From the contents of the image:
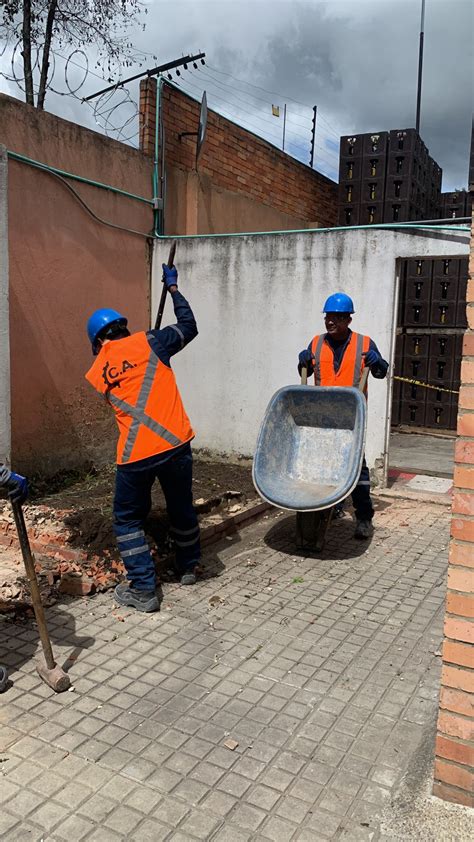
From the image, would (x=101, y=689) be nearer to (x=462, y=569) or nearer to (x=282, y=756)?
(x=282, y=756)

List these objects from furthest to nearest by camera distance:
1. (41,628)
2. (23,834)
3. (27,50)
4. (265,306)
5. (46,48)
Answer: (46,48), (27,50), (265,306), (41,628), (23,834)

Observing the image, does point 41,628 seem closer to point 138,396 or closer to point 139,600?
point 139,600

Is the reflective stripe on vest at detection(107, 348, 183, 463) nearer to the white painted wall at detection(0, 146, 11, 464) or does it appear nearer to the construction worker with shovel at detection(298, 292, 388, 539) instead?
the white painted wall at detection(0, 146, 11, 464)

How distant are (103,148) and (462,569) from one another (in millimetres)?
6481

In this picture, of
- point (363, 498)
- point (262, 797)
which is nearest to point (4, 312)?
point (363, 498)

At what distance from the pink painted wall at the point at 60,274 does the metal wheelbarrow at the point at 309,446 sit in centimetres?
250

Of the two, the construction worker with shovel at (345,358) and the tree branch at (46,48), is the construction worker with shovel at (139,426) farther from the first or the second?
the tree branch at (46,48)

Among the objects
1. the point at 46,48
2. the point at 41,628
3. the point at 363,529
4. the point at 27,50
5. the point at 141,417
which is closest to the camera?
the point at 41,628

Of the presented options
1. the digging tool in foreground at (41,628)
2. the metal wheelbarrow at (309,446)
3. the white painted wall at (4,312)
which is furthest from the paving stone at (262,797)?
the white painted wall at (4,312)

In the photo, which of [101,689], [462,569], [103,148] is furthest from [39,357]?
[462,569]

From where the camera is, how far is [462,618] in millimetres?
2252

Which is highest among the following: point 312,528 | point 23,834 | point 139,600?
point 312,528

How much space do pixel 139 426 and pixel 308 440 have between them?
205 centimetres

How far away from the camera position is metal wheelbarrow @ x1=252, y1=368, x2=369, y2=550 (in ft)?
16.8
